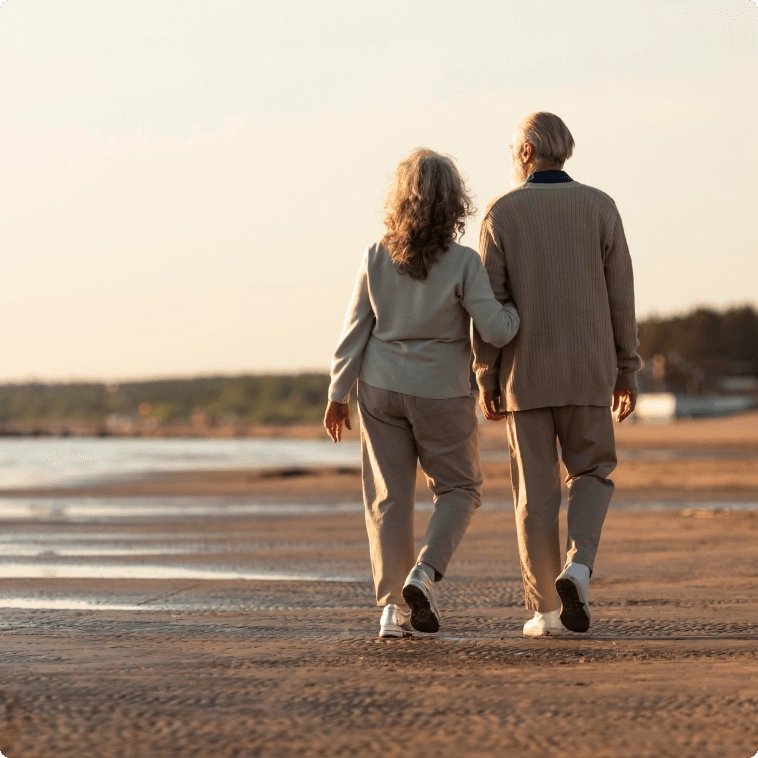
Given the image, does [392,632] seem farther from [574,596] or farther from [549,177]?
[549,177]

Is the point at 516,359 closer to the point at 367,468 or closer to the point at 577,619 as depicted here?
the point at 367,468

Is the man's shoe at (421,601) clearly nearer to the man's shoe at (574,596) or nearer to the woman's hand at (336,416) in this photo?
the man's shoe at (574,596)

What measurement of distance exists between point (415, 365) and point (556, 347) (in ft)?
1.94

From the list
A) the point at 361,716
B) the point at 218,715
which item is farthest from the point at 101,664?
the point at 361,716

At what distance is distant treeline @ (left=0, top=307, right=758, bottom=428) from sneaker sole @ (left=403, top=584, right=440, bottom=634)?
110 m

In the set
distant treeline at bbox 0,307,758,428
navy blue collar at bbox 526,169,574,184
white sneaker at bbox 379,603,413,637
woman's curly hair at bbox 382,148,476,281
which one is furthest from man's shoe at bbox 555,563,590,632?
distant treeline at bbox 0,307,758,428

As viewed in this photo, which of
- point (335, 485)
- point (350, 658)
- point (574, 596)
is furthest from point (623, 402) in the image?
point (335, 485)

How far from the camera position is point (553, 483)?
4.97 m

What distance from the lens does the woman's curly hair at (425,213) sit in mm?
4789

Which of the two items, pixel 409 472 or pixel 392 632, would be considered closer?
pixel 392 632

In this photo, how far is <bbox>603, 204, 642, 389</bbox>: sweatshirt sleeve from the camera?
493cm

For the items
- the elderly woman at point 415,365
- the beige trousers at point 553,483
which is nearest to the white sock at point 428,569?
the elderly woman at point 415,365

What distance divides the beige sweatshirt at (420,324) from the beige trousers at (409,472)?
79 millimetres

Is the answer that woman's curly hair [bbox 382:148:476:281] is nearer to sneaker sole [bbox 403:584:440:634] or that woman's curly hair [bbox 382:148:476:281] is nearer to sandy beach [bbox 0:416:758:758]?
sneaker sole [bbox 403:584:440:634]
